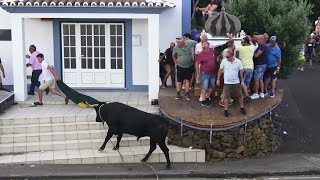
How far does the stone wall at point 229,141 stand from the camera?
40.5 feet

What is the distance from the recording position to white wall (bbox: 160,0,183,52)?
16.8m

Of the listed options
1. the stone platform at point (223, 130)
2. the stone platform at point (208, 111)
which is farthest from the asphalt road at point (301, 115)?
the stone platform at point (208, 111)

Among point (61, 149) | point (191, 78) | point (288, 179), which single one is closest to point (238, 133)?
point (288, 179)

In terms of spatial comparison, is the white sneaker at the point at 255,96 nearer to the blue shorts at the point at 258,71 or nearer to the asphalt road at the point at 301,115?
the blue shorts at the point at 258,71

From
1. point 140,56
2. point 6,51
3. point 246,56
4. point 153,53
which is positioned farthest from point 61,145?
point 6,51

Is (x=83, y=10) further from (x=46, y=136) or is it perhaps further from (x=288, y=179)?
(x=288, y=179)

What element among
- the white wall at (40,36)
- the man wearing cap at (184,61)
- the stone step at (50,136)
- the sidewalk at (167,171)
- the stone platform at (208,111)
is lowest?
the sidewalk at (167,171)

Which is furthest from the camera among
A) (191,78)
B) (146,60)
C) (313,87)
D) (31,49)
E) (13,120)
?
(313,87)

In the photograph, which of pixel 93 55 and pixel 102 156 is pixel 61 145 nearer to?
pixel 102 156

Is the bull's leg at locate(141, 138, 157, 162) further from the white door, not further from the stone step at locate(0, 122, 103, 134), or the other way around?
the white door

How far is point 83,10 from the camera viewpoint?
49.6 ft

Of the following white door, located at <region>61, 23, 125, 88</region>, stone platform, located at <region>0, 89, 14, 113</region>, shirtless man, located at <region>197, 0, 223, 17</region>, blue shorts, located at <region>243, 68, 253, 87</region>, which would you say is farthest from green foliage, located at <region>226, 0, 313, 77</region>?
stone platform, located at <region>0, 89, 14, 113</region>

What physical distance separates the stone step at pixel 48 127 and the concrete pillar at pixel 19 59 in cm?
242

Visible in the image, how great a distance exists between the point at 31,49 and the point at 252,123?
23.3ft
